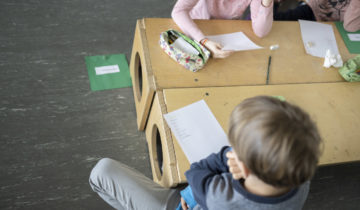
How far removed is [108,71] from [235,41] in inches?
36.3

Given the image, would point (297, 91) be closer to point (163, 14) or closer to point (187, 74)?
point (187, 74)

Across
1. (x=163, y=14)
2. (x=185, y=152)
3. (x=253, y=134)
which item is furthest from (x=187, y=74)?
(x=163, y=14)

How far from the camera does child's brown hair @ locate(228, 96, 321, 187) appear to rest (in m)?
0.56

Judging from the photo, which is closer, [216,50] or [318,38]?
[216,50]

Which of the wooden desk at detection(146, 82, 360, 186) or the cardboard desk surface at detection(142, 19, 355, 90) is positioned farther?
the cardboard desk surface at detection(142, 19, 355, 90)

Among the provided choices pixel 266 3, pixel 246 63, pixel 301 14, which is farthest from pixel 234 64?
pixel 301 14

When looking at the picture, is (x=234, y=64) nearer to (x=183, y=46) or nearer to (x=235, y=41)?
(x=235, y=41)

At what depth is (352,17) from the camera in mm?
1596

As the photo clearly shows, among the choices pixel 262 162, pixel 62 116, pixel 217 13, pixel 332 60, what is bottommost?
pixel 62 116

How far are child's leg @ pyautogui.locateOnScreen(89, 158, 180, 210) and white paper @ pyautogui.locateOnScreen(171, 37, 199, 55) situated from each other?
1.92 feet

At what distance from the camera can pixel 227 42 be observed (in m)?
1.34

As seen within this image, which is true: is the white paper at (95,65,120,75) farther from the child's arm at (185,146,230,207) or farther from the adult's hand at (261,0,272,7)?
the child's arm at (185,146,230,207)

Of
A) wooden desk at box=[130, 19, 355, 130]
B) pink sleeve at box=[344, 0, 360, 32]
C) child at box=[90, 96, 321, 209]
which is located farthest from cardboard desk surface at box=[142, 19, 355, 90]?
child at box=[90, 96, 321, 209]

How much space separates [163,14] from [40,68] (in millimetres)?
1117
